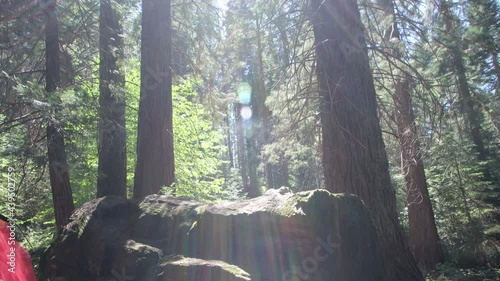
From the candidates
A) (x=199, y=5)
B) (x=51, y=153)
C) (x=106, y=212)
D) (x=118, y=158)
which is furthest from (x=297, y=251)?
(x=199, y=5)

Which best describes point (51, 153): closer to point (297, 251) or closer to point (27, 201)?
point (27, 201)

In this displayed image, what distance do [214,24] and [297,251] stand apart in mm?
7159

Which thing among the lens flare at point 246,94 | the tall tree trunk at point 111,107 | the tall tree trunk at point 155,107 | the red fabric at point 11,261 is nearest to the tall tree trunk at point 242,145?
the lens flare at point 246,94

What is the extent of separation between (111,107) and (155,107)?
2.38 meters

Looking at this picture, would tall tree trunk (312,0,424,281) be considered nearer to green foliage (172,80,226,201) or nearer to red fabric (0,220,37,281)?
red fabric (0,220,37,281)

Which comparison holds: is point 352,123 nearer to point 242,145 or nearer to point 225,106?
point 225,106

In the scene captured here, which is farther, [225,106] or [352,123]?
[225,106]

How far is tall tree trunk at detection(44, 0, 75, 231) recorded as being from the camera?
24.9 feet

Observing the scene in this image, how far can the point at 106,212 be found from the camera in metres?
4.59

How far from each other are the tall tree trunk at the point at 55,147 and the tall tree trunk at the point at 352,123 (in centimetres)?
484

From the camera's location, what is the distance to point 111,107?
9250mm

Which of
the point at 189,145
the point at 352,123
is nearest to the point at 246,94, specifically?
the point at 189,145

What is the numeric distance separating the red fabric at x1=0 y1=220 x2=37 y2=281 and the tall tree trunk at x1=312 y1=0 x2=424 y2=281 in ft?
12.9

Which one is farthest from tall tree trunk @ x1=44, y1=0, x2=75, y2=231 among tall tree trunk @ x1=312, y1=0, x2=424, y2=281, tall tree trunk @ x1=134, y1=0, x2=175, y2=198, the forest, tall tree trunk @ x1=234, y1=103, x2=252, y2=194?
tall tree trunk @ x1=234, y1=103, x2=252, y2=194
